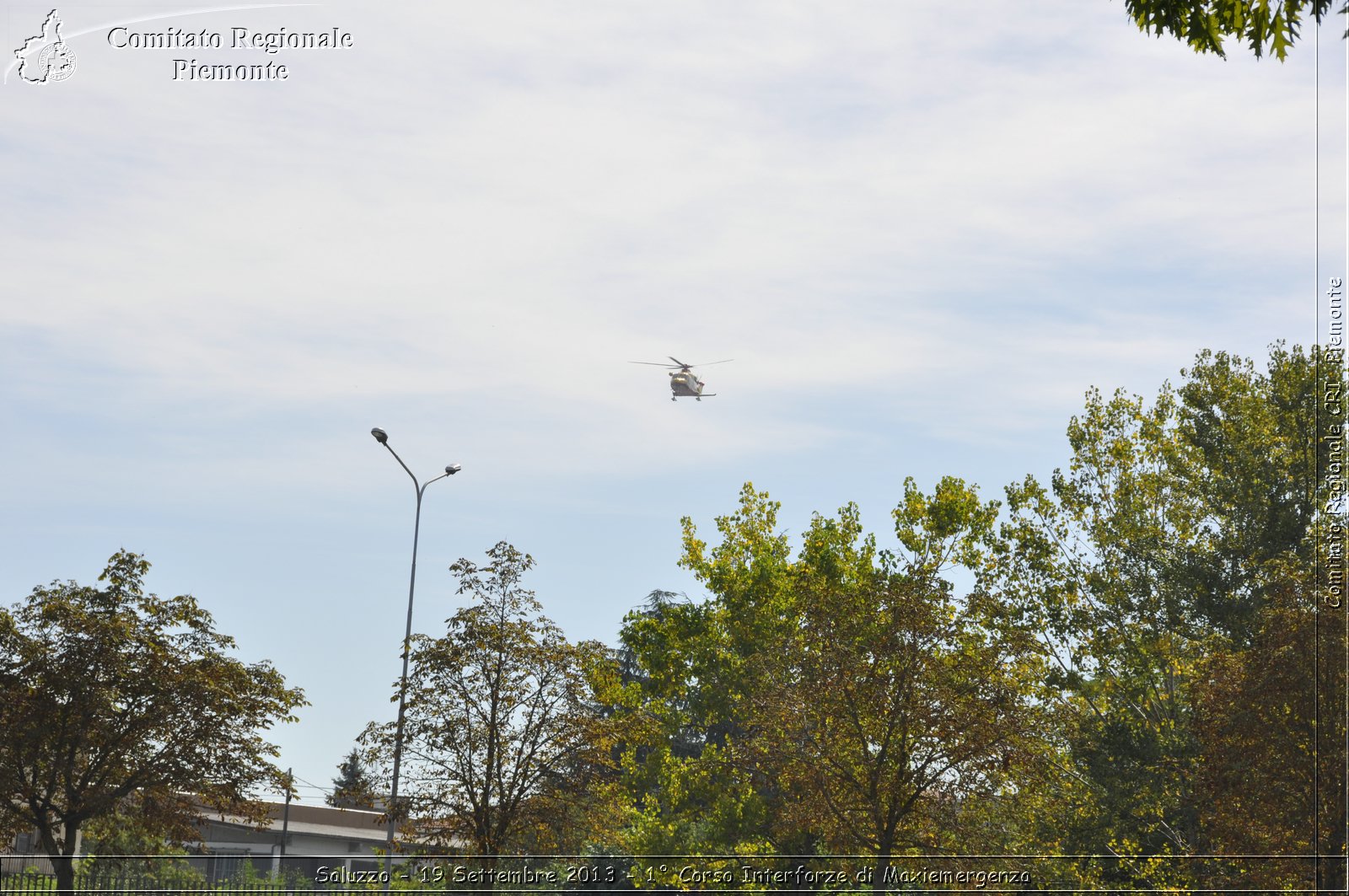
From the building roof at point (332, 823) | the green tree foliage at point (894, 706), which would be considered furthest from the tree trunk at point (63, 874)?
the building roof at point (332, 823)

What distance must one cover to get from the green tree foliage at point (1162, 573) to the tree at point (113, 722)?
18468mm

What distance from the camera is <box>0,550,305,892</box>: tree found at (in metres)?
21.8

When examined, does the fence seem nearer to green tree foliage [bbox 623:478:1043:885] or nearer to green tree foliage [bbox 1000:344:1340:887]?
green tree foliage [bbox 623:478:1043:885]

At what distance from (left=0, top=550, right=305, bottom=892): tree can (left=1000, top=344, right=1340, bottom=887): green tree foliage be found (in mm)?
18468

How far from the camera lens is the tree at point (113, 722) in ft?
71.6

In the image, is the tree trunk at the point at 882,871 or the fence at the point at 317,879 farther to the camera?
the tree trunk at the point at 882,871

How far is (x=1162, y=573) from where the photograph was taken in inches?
1213

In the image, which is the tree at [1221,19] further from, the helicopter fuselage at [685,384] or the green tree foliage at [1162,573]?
the helicopter fuselage at [685,384]

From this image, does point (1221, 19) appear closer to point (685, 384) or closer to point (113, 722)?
point (113, 722)

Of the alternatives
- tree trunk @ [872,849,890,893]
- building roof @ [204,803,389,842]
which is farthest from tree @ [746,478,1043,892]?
building roof @ [204,803,389,842]

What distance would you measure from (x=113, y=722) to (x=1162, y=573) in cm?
2427

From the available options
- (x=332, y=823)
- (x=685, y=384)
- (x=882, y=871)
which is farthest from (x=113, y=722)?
(x=332, y=823)

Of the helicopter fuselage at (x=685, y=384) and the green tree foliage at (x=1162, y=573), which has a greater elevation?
the helicopter fuselage at (x=685, y=384)

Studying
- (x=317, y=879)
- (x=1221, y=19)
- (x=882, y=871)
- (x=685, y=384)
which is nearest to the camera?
(x=1221, y=19)
